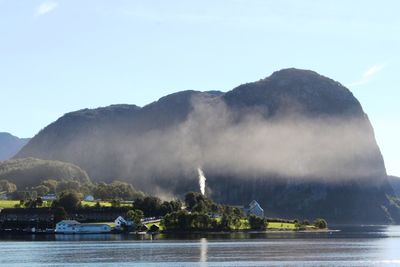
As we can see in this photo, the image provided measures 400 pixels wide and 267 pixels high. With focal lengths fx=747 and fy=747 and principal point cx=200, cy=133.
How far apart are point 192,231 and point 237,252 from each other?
60.2m

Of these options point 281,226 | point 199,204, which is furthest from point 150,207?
point 281,226

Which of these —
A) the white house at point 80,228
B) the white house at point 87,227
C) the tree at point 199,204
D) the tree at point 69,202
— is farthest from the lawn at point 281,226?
the tree at point 69,202

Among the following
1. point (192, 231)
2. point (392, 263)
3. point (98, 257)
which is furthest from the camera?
point (192, 231)

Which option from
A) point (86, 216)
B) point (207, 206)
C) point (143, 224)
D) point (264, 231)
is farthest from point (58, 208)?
point (264, 231)

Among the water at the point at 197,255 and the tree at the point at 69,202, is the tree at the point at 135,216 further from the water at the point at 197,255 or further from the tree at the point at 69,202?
the water at the point at 197,255

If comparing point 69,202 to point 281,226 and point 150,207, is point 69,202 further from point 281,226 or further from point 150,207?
point 281,226

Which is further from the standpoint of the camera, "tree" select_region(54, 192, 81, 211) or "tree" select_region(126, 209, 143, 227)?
"tree" select_region(54, 192, 81, 211)

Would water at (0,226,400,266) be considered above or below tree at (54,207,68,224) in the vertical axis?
below

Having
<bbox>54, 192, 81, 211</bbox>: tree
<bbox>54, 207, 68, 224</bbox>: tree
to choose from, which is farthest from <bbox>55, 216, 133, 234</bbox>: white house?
<bbox>54, 192, 81, 211</bbox>: tree

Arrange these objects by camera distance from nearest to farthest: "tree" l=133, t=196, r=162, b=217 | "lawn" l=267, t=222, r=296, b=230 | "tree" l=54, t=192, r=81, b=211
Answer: "lawn" l=267, t=222, r=296, b=230 < "tree" l=133, t=196, r=162, b=217 < "tree" l=54, t=192, r=81, b=211

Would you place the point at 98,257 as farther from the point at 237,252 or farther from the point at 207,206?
the point at 207,206

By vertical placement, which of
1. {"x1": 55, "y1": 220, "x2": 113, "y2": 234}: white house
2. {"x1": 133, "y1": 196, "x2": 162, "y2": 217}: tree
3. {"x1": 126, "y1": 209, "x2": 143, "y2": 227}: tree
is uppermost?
{"x1": 133, "y1": 196, "x2": 162, "y2": 217}: tree

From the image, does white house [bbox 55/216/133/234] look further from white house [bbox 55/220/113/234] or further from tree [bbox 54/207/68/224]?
tree [bbox 54/207/68/224]

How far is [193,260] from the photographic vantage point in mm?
83062
